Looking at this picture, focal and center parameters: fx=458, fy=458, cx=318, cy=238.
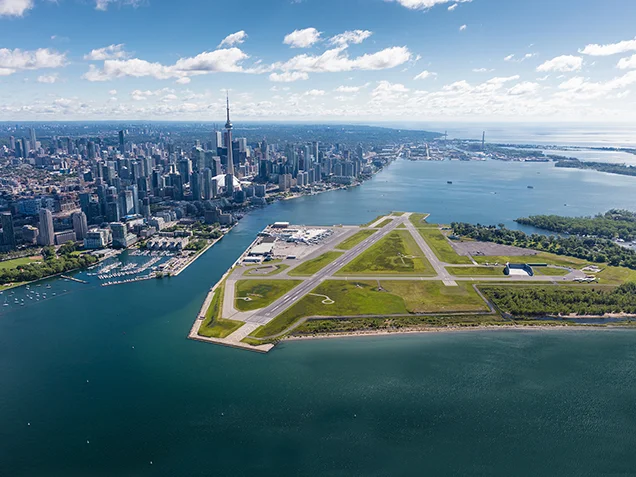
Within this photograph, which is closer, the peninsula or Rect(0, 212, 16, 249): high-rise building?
the peninsula

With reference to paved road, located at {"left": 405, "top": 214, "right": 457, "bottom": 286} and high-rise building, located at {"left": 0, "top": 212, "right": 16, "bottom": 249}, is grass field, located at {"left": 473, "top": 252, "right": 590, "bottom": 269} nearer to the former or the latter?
A: paved road, located at {"left": 405, "top": 214, "right": 457, "bottom": 286}

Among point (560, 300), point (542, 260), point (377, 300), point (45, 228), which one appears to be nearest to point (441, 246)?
point (542, 260)

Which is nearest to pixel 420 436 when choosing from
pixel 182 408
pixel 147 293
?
pixel 182 408

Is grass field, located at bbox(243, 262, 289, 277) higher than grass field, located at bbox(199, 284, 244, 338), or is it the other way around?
grass field, located at bbox(243, 262, 289, 277)

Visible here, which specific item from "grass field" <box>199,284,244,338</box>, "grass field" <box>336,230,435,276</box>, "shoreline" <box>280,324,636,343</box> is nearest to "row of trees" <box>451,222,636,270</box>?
"grass field" <box>336,230,435,276</box>

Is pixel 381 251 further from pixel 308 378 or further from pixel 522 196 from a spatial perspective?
pixel 522 196

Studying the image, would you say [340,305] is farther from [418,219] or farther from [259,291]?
[418,219]

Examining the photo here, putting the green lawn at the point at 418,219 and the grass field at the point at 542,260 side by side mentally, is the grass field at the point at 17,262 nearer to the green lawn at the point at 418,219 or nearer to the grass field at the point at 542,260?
the grass field at the point at 542,260
